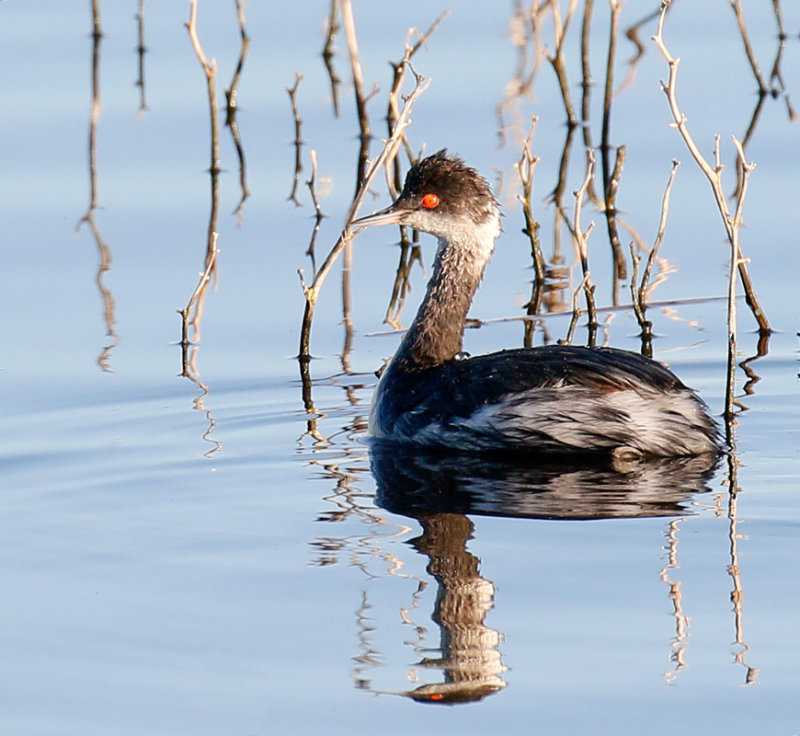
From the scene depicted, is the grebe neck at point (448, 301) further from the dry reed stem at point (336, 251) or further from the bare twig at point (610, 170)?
the bare twig at point (610, 170)

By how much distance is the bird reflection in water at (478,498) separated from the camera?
5.82 metres

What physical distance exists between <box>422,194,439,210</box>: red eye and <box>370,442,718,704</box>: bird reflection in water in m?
1.22

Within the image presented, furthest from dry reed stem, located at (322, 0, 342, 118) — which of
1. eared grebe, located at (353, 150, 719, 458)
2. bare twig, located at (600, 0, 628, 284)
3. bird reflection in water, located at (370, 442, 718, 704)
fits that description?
bird reflection in water, located at (370, 442, 718, 704)

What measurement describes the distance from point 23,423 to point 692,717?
4.04 m

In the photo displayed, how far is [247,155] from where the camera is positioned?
12266 mm

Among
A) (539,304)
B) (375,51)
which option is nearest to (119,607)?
(539,304)

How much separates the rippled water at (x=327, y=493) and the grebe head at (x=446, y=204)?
88cm

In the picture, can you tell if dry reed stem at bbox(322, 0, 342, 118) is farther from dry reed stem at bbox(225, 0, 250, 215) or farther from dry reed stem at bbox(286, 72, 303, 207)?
dry reed stem at bbox(286, 72, 303, 207)

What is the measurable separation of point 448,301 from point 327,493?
5.17 feet

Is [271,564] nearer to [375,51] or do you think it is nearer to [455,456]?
[455,456]

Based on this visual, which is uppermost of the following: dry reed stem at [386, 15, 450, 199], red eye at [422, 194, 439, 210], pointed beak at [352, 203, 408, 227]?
dry reed stem at [386, 15, 450, 199]

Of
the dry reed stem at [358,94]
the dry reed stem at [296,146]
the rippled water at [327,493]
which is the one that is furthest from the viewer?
the dry reed stem at [358,94]

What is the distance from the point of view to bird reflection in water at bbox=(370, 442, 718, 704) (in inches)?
229

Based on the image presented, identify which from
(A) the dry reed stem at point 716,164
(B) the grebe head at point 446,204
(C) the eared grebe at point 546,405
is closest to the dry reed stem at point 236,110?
(B) the grebe head at point 446,204
